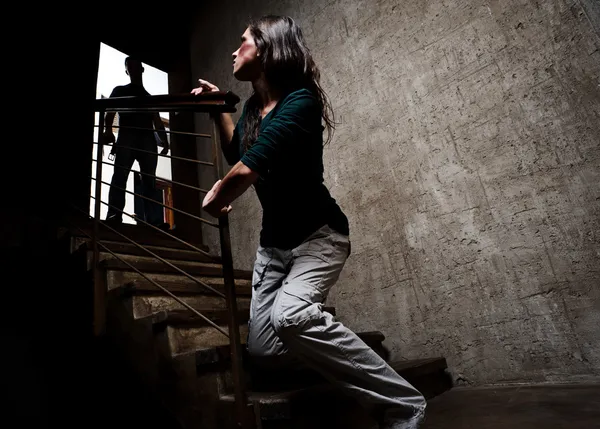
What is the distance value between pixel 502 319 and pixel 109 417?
220 centimetres

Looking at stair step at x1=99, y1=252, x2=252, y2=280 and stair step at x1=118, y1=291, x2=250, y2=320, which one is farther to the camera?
stair step at x1=99, y1=252, x2=252, y2=280

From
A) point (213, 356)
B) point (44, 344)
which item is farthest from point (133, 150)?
point (213, 356)

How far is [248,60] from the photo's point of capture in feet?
4.81

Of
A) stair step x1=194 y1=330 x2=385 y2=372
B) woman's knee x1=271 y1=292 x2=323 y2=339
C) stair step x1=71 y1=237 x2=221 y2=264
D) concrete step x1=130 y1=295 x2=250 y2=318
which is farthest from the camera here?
→ stair step x1=71 y1=237 x2=221 y2=264

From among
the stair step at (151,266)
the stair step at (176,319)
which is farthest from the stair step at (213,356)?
the stair step at (151,266)

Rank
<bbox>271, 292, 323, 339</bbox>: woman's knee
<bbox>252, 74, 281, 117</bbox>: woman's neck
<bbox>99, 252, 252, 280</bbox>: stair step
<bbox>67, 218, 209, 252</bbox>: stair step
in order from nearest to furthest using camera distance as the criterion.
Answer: <bbox>271, 292, 323, 339</bbox>: woman's knee, <bbox>252, 74, 281, 117</bbox>: woman's neck, <bbox>99, 252, 252, 280</bbox>: stair step, <bbox>67, 218, 209, 252</bbox>: stair step

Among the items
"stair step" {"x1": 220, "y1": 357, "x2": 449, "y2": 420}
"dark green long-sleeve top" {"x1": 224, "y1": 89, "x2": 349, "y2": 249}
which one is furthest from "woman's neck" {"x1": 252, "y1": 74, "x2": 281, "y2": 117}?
"stair step" {"x1": 220, "y1": 357, "x2": 449, "y2": 420}

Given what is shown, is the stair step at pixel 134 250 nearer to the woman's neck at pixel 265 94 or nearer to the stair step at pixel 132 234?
the stair step at pixel 132 234

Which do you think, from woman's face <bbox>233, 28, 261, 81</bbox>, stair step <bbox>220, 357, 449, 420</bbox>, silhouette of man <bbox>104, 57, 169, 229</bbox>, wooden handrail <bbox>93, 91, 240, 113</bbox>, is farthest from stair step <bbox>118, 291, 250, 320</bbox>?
silhouette of man <bbox>104, 57, 169, 229</bbox>

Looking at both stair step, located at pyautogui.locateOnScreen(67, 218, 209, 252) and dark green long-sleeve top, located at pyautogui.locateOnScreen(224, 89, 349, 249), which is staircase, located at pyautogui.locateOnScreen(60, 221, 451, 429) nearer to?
dark green long-sleeve top, located at pyautogui.locateOnScreen(224, 89, 349, 249)

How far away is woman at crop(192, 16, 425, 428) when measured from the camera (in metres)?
1.11

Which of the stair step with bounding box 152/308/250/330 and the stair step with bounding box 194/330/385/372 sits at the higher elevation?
the stair step with bounding box 152/308/250/330

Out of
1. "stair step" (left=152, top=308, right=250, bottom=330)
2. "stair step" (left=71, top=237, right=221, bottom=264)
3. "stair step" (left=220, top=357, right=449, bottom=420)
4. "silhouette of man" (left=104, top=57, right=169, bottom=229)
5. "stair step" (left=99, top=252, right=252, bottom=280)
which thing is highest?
"silhouette of man" (left=104, top=57, right=169, bottom=229)

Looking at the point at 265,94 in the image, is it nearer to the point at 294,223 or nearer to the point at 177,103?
the point at 177,103
